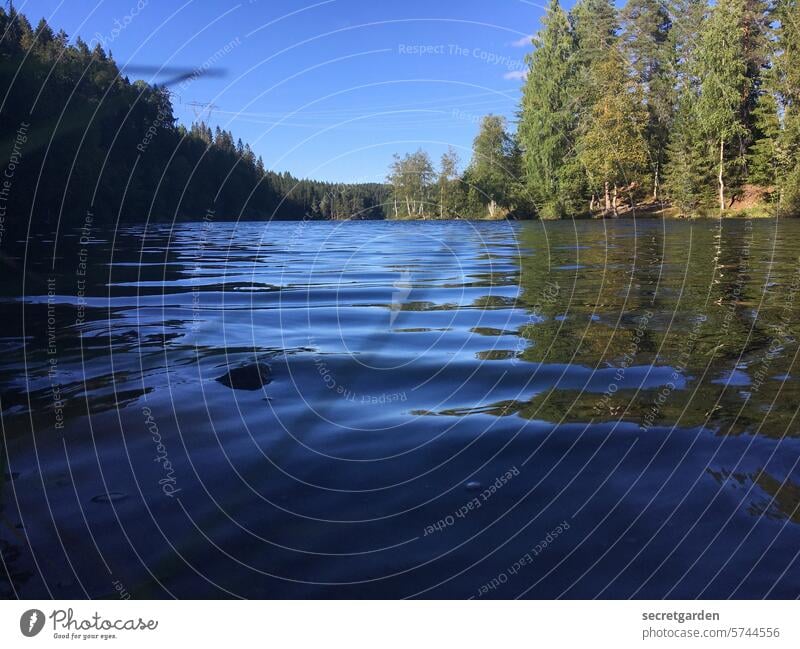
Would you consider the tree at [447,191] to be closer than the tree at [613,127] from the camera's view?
Yes

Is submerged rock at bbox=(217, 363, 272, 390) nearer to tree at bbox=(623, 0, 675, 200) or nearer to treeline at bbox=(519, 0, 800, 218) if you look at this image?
treeline at bbox=(519, 0, 800, 218)

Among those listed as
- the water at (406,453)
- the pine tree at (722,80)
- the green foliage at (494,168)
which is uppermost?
the pine tree at (722,80)

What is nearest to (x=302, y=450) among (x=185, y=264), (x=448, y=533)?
(x=448, y=533)

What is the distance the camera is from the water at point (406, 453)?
3078mm

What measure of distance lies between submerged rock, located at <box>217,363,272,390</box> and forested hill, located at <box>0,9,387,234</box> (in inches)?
147

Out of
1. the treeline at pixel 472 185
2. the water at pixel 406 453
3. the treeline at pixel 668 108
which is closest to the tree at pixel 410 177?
Answer: the treeline at pixel 472 185

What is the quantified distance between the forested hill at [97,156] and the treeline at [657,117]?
15.3m

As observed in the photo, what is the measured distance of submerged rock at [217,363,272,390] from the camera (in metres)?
6.18

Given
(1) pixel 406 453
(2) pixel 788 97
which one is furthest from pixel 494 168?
(1) pixel 406 453
